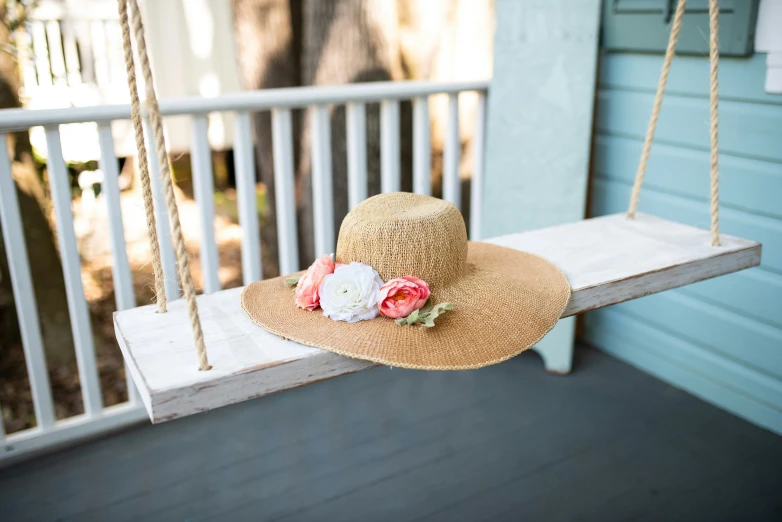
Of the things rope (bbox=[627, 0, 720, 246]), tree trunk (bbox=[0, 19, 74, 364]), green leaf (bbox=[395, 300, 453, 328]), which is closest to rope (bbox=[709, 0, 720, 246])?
rope (bbox=[627, 0, 720, 246])

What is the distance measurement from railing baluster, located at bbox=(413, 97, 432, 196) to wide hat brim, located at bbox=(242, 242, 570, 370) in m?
1.17

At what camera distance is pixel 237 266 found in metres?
4.94

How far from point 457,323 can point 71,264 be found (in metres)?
1.35

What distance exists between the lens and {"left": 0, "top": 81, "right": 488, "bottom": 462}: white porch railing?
6.59 ft

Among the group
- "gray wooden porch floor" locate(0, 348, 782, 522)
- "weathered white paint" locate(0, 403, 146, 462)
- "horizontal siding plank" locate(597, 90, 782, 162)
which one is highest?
"horizontal siding plank" locate(597, 90, 782, 162)

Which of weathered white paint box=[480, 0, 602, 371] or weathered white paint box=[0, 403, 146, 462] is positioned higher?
weathered white paint box=[480, 0, 602, 371]

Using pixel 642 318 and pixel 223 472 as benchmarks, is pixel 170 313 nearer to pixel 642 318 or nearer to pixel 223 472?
pixel 223 472

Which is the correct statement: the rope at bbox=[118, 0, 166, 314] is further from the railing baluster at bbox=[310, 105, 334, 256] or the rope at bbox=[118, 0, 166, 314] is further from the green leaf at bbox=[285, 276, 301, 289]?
the railing baluster at bbox=[310, 105, 334, 256]

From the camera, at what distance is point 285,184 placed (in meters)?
2.42

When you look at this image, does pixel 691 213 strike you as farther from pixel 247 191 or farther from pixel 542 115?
pixel 247 191

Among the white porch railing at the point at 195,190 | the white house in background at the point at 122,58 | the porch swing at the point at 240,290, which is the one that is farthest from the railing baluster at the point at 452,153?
the white house in background at the point at 122,58

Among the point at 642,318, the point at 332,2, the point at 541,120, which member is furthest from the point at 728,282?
the point at 332,2

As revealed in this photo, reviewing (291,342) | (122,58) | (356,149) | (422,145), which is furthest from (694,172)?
(122,58)

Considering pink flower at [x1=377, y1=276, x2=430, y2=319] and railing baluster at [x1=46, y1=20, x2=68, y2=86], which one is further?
railing baluster at [x1=46, y1=20, x2=68, y2=86]
